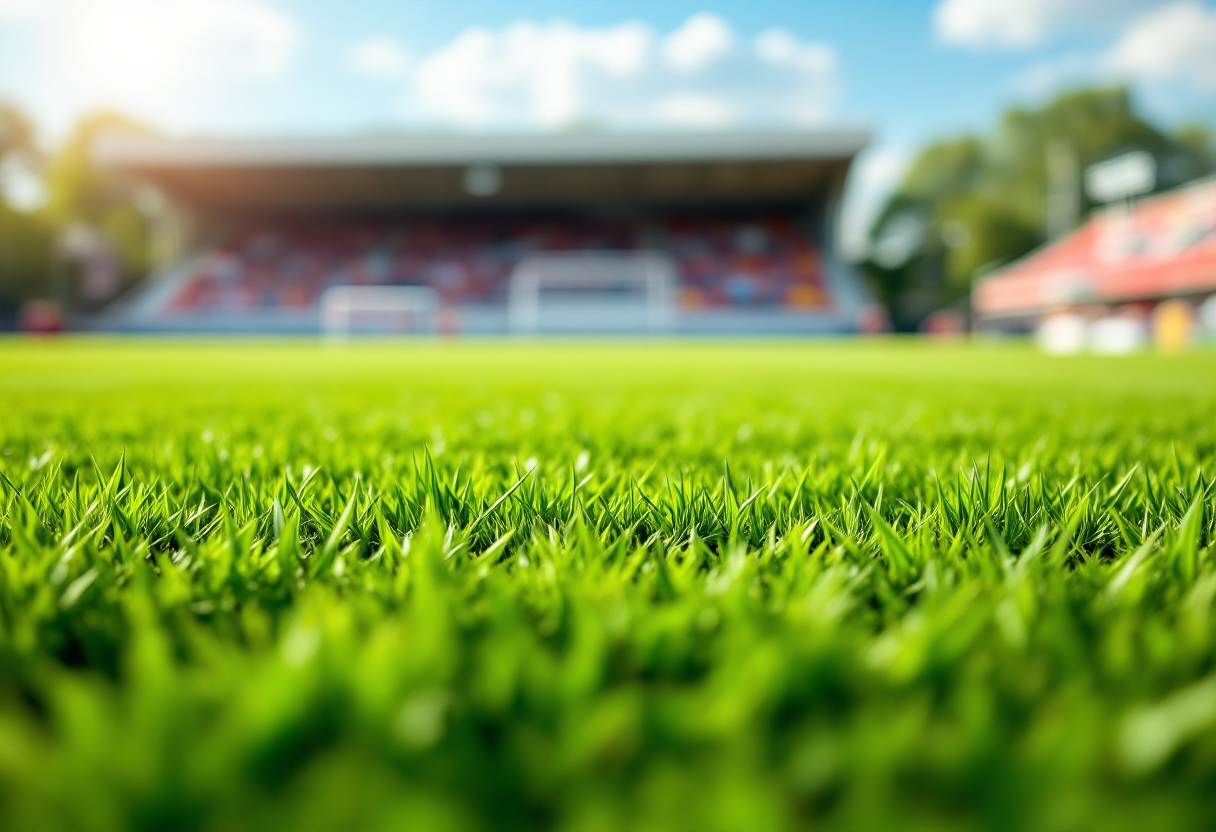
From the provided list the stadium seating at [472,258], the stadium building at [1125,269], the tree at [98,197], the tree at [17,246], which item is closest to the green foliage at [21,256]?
the tree at [17,246]

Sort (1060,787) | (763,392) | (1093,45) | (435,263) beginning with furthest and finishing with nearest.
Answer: (1093,45)
(435,263)
(763,392)
(1060,787)

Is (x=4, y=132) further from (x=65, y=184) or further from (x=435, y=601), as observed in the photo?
(x=435, y=601)

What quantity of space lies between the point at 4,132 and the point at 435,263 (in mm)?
18723

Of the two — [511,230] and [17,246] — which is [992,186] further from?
[17,246]

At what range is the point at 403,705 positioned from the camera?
311 mm

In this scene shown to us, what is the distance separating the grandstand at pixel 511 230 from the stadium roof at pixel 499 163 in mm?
56

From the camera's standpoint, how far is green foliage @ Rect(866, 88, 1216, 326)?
92.5 feet

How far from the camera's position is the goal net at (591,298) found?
2108cm

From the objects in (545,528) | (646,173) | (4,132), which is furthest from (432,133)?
(545,528)

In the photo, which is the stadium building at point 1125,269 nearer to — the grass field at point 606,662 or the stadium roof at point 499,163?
the stadium roof at point 499,163

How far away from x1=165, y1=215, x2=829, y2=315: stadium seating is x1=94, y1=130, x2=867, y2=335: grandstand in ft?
0.21

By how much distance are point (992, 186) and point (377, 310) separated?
26.9 m

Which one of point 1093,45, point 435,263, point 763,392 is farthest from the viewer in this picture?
point 1093,45

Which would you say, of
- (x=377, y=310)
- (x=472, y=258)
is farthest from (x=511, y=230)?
(x=377, y=310)
